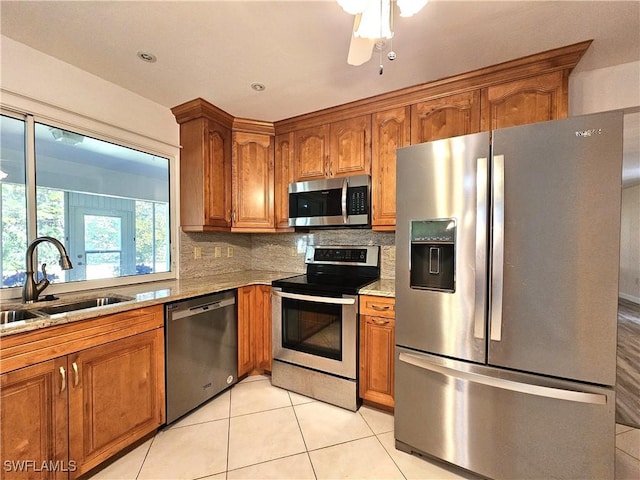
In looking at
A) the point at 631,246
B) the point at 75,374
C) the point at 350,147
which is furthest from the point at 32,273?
the point at 631,246

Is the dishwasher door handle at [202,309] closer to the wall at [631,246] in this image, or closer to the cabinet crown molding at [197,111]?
the cabinet crown molding at [197,111]

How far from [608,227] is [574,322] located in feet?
1.41

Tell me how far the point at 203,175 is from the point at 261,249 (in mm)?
1123

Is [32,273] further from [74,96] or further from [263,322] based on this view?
[263,322]

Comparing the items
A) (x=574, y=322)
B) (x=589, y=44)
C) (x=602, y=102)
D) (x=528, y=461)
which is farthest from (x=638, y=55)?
(x=528, y=461)

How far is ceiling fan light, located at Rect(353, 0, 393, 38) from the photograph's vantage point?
39.8 inches

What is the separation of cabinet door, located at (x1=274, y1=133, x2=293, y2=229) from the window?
996 mm

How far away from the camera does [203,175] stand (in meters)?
2.43

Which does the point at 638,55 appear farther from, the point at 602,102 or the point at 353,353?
the point at 353,353

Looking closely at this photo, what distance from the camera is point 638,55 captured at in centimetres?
169

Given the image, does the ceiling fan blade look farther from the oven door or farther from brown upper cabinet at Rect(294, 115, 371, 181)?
the oven door

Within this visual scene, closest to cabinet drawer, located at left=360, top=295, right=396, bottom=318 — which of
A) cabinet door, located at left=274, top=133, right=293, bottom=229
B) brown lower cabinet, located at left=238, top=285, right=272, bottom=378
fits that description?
brown lower cabinet, located at left=238, top=285, right=272, bottom=378

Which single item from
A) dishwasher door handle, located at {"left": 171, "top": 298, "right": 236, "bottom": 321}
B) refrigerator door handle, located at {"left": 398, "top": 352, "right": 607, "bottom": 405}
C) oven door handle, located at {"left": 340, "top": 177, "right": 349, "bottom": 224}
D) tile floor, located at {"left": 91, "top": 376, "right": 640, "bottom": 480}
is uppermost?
oven door handle, located at {"left": 340, "top": 177, "right": 349, "bottom": 224}

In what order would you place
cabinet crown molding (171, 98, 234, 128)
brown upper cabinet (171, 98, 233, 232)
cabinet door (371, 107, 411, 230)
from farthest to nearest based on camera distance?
brown upper cabinet (171, 98, 233, 232), cabinet crown molding (171, 98, 234, 128), cabinet door (371, 107, 411, 230)
